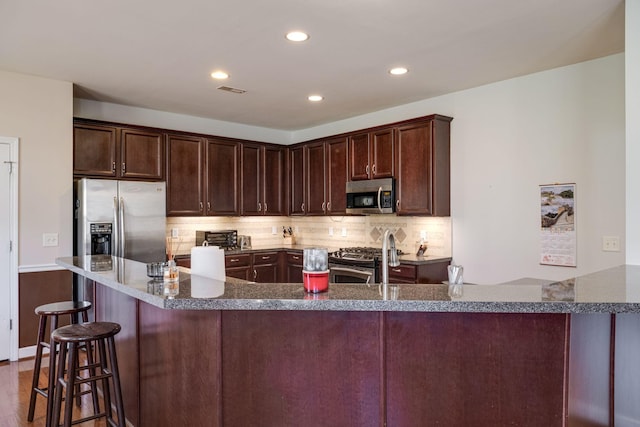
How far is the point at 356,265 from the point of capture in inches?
189

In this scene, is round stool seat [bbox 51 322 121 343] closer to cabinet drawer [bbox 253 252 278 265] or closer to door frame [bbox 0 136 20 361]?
door frame [bbox 0 136 20 361]

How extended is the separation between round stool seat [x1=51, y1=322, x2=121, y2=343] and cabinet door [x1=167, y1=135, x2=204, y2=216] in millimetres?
2811

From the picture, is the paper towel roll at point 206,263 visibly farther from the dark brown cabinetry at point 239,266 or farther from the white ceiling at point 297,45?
the dark brown cabinetry at point 239,266

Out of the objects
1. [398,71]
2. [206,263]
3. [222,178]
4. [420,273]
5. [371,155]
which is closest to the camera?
[206,263]

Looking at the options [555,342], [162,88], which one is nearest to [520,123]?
[555,342]

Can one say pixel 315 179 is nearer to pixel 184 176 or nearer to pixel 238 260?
pixel 238 260

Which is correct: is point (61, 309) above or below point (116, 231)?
below

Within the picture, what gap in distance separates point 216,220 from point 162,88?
6.80 ft

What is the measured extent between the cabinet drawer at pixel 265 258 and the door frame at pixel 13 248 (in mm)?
2563

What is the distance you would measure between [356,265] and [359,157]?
131cm

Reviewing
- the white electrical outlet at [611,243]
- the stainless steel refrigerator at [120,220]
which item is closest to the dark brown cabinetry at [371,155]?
the white electrical outlet at [611,243]

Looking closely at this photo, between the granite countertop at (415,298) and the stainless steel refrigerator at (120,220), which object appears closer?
the granite countertop at (415,298)

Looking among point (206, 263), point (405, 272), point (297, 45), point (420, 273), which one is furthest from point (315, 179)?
point (206, 263)

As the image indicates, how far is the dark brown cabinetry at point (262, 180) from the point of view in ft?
19.4
